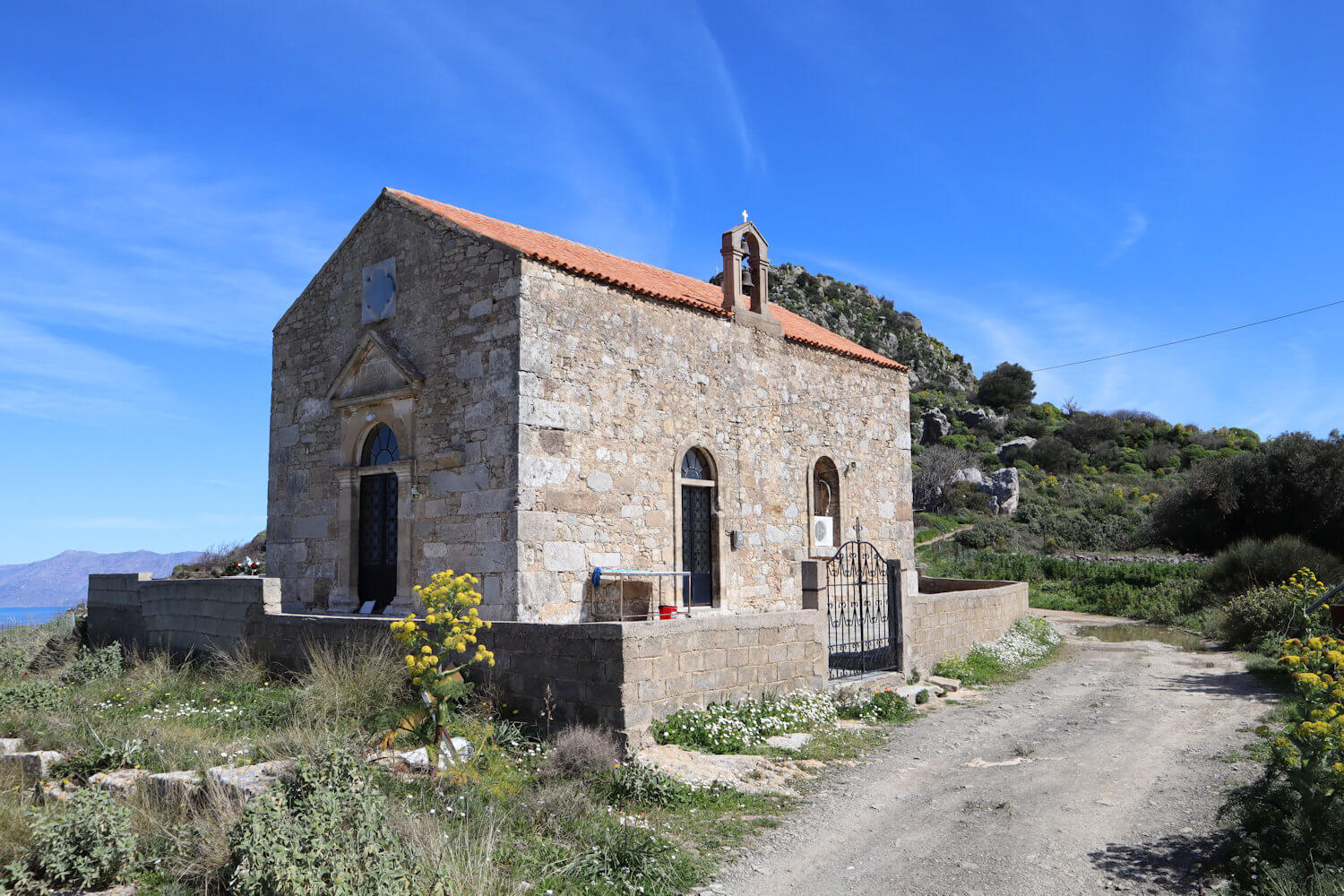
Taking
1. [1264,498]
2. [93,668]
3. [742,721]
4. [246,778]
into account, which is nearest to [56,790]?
[246,778]

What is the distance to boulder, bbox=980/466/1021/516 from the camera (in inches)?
1389

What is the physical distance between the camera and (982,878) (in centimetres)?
535

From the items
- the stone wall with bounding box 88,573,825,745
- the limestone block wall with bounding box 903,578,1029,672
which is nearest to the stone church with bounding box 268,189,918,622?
the stone wall with bounding box 88,573,825,745

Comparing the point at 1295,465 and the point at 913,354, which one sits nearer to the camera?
the point at 1295,465

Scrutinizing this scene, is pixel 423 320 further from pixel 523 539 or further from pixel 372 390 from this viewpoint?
pixel 523 539

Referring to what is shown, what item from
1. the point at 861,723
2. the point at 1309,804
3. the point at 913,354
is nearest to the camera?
the point at 1309,804

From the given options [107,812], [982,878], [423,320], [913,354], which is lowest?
[982,878]

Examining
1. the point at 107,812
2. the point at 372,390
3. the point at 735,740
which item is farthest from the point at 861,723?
the point at 372,390

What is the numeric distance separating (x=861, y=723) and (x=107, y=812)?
7.24m

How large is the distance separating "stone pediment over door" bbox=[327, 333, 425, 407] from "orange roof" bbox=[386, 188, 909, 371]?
7.02 ft

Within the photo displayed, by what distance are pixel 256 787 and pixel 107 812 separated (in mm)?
877

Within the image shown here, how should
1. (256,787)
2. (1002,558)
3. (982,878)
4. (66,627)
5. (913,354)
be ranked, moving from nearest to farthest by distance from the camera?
1. (982,878)
2. (256,787)
3. (66,627)
4. (1002,558)
5. (913,354)

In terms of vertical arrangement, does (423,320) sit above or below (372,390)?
above

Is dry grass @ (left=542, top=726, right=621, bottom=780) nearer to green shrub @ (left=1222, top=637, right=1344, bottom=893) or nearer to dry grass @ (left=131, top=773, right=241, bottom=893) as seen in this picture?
dry grass @ (left=131, top=773, right=241, bottom=893)
